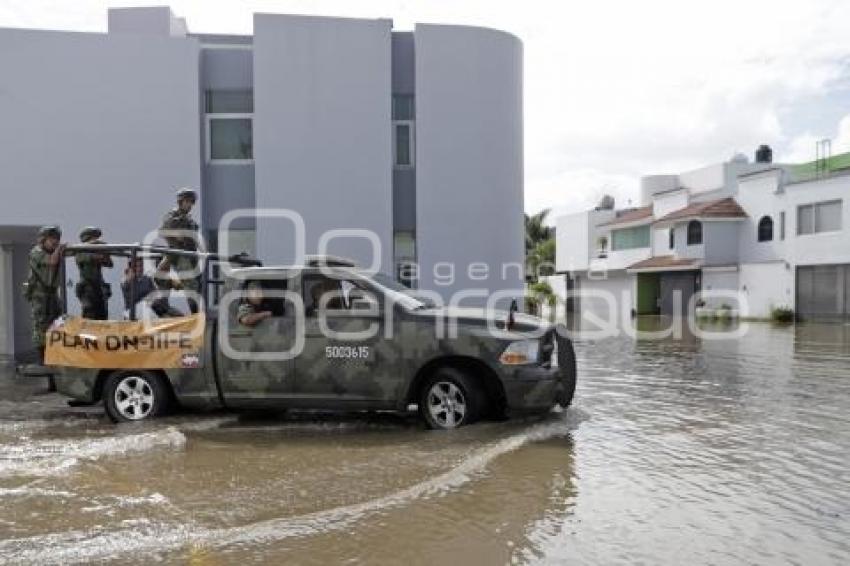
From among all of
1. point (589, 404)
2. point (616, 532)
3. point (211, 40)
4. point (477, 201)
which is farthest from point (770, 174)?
point (616, 532)

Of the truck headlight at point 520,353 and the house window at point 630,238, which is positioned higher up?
the house window at point 630,238

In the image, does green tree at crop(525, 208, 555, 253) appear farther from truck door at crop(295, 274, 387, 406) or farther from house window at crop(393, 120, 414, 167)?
truck door at crop(295, 274, 387, 406)

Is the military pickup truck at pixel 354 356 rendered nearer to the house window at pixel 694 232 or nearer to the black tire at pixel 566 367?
the black tire at pixel 566 367

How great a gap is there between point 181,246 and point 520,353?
4.77m

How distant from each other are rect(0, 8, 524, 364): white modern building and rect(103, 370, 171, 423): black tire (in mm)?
6560

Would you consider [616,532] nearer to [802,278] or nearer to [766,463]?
[766,463]

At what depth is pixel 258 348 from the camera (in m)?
7.91

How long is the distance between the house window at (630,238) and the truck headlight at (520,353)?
37.4 metres

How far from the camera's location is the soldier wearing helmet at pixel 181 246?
8.98 m

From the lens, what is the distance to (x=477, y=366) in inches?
300

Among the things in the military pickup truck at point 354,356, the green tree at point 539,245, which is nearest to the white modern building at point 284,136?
the military pickup truck at point 354,356

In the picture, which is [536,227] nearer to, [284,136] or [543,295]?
[543,295]

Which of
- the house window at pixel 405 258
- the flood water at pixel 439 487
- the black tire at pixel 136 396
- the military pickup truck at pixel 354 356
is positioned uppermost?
the house window at pixel 405 258

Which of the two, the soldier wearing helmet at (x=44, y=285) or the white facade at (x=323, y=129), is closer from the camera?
the soldier wearing helmet at (x=44, y=285)
